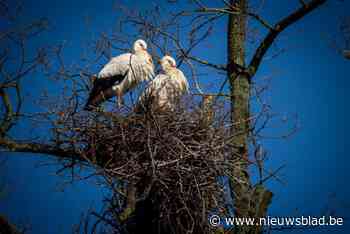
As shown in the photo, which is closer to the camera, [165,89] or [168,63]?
[165,89]

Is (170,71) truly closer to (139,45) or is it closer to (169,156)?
(139,45)

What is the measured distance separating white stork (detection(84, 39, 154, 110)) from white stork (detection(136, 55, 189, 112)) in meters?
0.38

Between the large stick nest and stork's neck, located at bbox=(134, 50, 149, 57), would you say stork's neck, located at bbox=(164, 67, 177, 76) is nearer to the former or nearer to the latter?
stork's neck, located at bbox=(134, 50, 149, 57)

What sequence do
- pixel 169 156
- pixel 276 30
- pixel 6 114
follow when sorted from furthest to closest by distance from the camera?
pixel 6 114, pixel 276 30, pixel 169 156

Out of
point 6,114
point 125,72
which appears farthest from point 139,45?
point 6,114

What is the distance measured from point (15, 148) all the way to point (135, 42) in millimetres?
2598

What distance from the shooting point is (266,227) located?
4.87 metres

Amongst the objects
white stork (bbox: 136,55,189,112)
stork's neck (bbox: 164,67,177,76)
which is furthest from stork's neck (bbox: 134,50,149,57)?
stork's neck (bbox: 164,67,177,76)

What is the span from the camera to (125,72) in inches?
273

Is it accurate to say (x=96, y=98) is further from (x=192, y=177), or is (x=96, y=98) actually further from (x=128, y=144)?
(x=192, y=177)

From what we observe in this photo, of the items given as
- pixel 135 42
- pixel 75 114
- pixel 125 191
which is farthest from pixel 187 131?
pixel 135 42

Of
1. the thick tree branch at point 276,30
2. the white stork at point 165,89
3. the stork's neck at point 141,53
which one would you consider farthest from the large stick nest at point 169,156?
the stork's neck at point 141,53

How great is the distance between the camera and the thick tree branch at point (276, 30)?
5.57 meters

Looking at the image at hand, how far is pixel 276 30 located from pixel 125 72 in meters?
2.35
